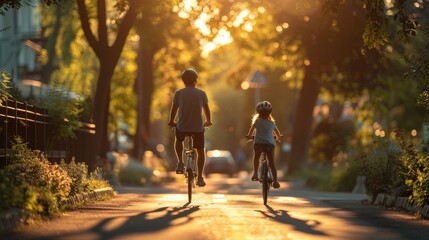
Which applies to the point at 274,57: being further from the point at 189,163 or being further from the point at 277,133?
the point at 189,163

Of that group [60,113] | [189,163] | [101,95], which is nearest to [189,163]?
[189,163]

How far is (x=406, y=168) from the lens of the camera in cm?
1770

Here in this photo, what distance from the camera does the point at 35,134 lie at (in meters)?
18.4

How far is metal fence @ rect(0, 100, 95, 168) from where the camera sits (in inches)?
620

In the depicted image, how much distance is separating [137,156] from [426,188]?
112 ft

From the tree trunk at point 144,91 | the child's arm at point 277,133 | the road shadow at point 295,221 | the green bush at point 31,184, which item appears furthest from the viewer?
the tree trunk at point 144,91

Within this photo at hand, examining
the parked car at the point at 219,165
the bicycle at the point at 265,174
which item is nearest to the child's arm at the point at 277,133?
the bicycle at the point at 265,174

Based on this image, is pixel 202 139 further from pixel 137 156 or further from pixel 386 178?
pixel 137 156

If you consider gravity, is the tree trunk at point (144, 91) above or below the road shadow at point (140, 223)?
above

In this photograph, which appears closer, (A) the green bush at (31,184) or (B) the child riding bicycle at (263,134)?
(A) the green bush at (31,184)

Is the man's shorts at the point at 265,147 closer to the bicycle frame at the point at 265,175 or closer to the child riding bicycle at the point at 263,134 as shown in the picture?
the child riding bicycle at the point at 263,134

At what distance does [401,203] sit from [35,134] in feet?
19.4

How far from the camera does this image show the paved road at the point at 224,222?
11836mm

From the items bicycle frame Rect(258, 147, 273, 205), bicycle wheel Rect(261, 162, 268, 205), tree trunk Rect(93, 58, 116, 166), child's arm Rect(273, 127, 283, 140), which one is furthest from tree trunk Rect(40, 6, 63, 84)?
bicycle wheel Rect(261, 162, 268, 205)
